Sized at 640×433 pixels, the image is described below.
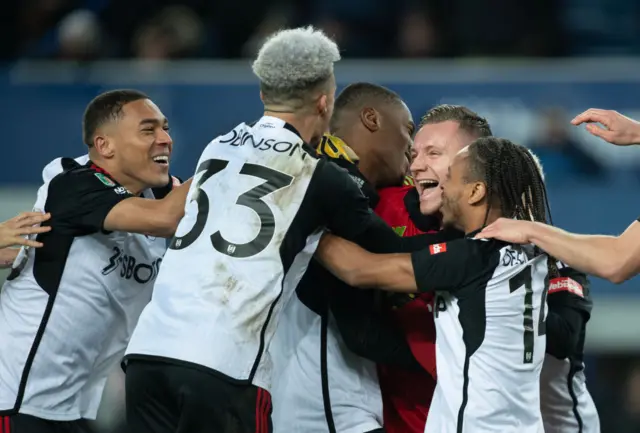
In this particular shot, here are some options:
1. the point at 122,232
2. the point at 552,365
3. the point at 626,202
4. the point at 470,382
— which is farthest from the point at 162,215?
the point at 626,202

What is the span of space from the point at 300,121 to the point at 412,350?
102 centimetres

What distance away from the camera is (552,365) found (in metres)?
5.05

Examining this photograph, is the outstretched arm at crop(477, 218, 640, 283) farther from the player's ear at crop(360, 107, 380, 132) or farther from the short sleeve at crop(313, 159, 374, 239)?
the player's ear at crop(360, 107, 380, 132)

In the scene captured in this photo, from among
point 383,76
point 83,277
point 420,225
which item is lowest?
point 83,277

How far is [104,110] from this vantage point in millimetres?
5211

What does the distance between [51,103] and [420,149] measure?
597 cm

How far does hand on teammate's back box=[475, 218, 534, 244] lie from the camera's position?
4.33m

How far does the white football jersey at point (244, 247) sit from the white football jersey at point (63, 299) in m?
0.64

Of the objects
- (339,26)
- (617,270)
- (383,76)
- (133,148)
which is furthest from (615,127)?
(339,26)

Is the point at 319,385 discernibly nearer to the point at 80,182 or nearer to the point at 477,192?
the point at 477,192

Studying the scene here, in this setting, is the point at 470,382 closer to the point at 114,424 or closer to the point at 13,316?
the point at 13,316

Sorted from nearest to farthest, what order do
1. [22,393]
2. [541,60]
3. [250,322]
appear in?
[250,322], [22,393], [541,60]

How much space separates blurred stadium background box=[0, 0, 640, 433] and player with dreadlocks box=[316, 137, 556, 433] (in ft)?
18.7

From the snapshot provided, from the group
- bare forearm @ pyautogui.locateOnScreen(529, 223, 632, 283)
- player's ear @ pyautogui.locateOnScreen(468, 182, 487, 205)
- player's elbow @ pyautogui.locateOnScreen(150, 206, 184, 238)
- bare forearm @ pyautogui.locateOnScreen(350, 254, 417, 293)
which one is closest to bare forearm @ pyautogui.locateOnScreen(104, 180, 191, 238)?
player's elbow @ pyautogui.locateOnScreen(150, 206, 184, 238)
